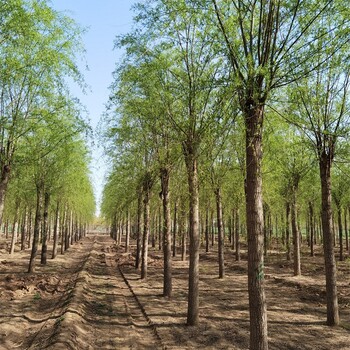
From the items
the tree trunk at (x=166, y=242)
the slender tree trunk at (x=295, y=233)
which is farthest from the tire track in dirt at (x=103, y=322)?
the slender tree trunk at (x=295, y=233)

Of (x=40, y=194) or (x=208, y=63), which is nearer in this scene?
(x=208, y=63)

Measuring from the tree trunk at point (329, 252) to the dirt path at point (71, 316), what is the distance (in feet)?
18.3

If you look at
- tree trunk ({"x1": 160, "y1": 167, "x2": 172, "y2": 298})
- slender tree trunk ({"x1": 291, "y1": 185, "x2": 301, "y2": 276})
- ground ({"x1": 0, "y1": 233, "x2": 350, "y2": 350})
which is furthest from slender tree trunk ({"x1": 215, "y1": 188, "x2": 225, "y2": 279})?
tree trunk ({"x1": 160, "y1": 167, "x2": 172, "y2": 298})

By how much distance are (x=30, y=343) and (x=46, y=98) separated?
370 inches

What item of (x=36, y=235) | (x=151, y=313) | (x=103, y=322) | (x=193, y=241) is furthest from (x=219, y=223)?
(x=36, y=235)

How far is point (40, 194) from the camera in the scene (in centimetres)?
2120

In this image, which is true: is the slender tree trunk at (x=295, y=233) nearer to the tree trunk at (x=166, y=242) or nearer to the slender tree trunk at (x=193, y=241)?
the tree trunk at (x=166, y=242)

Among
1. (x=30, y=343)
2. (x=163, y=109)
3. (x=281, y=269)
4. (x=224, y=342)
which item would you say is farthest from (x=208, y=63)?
(x=281, y=269)

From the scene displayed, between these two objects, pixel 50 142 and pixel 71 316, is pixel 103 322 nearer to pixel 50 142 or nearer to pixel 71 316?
pixel 71 316

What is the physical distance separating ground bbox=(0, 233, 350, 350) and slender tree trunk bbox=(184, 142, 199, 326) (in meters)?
0.51

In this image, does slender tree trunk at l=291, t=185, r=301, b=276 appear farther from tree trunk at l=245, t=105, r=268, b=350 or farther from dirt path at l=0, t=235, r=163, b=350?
tree trunk at l=245, t=105, r=268, b=350

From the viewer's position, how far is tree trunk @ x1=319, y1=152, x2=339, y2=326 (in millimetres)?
10695

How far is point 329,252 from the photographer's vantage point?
1080 centimetres

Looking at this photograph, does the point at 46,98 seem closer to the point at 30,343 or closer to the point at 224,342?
the point at 30,343
